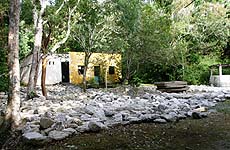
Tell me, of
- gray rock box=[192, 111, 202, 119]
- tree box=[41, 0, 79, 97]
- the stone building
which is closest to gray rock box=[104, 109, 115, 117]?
gray rock box=[192, 111, 202, 119]

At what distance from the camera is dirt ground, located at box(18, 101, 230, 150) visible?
4.77 meters

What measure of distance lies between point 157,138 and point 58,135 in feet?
5.64

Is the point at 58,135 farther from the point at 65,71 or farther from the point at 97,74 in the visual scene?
the point at 65,71

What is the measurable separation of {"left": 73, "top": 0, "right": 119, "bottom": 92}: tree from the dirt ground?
23.7 ft

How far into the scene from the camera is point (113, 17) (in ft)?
46.5

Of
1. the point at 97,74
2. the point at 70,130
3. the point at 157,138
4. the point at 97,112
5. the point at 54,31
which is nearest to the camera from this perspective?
the point at 157,138

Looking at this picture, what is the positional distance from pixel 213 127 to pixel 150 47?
994cm

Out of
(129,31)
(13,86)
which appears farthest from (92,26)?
(13,86)

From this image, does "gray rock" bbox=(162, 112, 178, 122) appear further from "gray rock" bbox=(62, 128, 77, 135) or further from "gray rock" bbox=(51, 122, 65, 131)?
"gray rock" bbox=(51, 122, 65, 131)

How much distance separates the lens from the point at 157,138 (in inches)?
210

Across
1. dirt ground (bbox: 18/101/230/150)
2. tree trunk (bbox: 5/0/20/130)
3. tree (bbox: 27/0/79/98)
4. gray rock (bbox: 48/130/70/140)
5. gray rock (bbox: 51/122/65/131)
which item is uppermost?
tree (bbox: 27/0/79/98)

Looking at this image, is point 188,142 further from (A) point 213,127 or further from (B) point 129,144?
(A) point 213,127

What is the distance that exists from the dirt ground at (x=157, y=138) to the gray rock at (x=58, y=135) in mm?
118

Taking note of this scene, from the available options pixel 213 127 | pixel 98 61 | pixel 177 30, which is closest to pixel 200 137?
pixel 213 127
